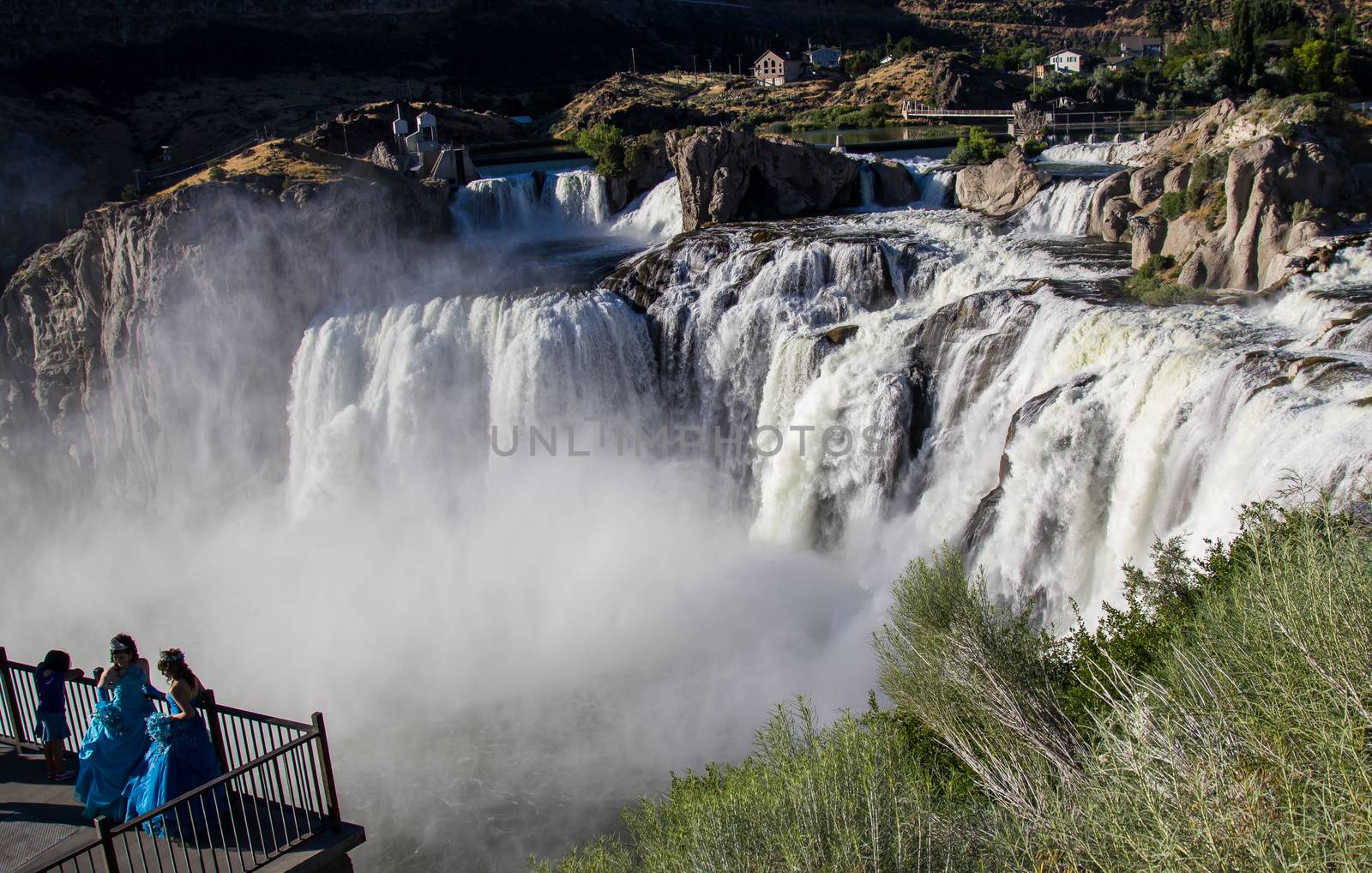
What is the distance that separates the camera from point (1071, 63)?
62875 mm

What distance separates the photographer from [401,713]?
15.3m

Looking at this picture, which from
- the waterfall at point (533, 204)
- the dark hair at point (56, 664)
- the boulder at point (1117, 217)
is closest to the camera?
the dark hair at point (56, 664)

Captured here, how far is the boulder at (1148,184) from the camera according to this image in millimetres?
20484

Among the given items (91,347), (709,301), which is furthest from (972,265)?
(91,347)

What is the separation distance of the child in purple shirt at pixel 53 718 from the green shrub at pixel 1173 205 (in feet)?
59.6

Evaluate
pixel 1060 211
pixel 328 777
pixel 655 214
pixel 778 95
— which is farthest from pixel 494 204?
pixel 778 95

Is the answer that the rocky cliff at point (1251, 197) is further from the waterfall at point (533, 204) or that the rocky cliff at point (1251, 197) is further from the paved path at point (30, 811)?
the paved path at point (30, 811)

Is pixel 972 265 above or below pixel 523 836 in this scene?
above

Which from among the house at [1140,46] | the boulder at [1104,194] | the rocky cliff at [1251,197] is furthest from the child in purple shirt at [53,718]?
the house at [1140,46]

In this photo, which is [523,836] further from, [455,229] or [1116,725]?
[455,229]

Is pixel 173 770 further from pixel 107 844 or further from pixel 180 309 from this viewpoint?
A: pixel 180 309

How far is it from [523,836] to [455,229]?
20025 millimetres

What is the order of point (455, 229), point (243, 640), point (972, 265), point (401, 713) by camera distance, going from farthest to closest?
point (455, 229)
point (972, 265)
point (243, 640)
point (401, 713)

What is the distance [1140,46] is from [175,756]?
8125cm
